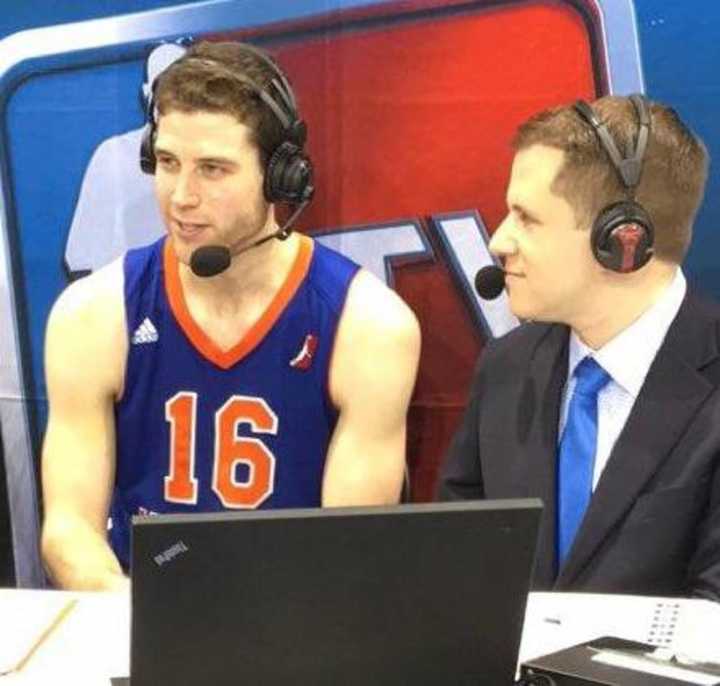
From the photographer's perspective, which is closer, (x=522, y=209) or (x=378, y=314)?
(x=522, y=209)

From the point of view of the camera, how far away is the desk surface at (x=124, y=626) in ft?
4.24

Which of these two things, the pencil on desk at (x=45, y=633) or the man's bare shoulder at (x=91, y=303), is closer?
the pencil on desk at (x=45, y=633)

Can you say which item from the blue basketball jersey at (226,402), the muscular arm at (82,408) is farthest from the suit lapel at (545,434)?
the muscular arm at (82,408)

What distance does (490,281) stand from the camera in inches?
74.4

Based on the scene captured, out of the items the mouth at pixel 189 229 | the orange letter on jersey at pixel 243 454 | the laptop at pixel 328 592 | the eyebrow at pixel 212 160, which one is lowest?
the laptop at pixel 328 592

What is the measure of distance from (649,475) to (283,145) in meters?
0.72

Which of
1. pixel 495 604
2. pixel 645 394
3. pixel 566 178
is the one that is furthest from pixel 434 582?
pixel 566 178

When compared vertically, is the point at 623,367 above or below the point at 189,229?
below

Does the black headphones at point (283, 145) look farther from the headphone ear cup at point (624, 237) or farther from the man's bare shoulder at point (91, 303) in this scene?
the headphone ear cup at point (624, 237)

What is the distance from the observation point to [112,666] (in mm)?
1292

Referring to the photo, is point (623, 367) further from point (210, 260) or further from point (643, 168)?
point (210, 260)

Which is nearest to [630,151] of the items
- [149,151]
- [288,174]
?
[288,174]

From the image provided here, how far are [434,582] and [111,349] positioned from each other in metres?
1.14

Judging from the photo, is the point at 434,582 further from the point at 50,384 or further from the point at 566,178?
the point at 50,384
